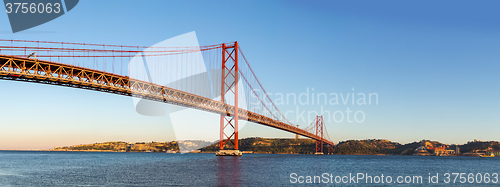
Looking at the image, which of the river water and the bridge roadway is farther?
the bridge roadway

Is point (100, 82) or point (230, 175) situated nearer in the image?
point (230, 175)

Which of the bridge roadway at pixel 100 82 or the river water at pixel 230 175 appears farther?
the bridge roadway at pixel 100 82

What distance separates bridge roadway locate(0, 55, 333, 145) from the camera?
3653 cm

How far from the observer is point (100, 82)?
43.5 metres

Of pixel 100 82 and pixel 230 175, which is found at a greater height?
pixel 100 82

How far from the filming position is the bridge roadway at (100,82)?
120 ft

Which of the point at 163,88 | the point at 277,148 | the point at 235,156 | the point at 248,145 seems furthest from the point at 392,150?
the point at 163,88

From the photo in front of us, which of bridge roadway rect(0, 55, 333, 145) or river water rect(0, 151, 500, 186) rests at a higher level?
bridge roadway rect(0, 55, 333, 145)

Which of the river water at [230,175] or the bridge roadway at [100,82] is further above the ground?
the bridge roadway at [100,82]

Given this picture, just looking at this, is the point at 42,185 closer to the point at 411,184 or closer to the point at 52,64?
the point at 52,64

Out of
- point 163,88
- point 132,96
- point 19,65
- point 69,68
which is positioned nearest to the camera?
point 19,65

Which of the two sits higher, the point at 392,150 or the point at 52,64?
the point at 52,64

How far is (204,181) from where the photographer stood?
87.0 feet

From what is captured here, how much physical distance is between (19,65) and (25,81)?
1.66 meters
